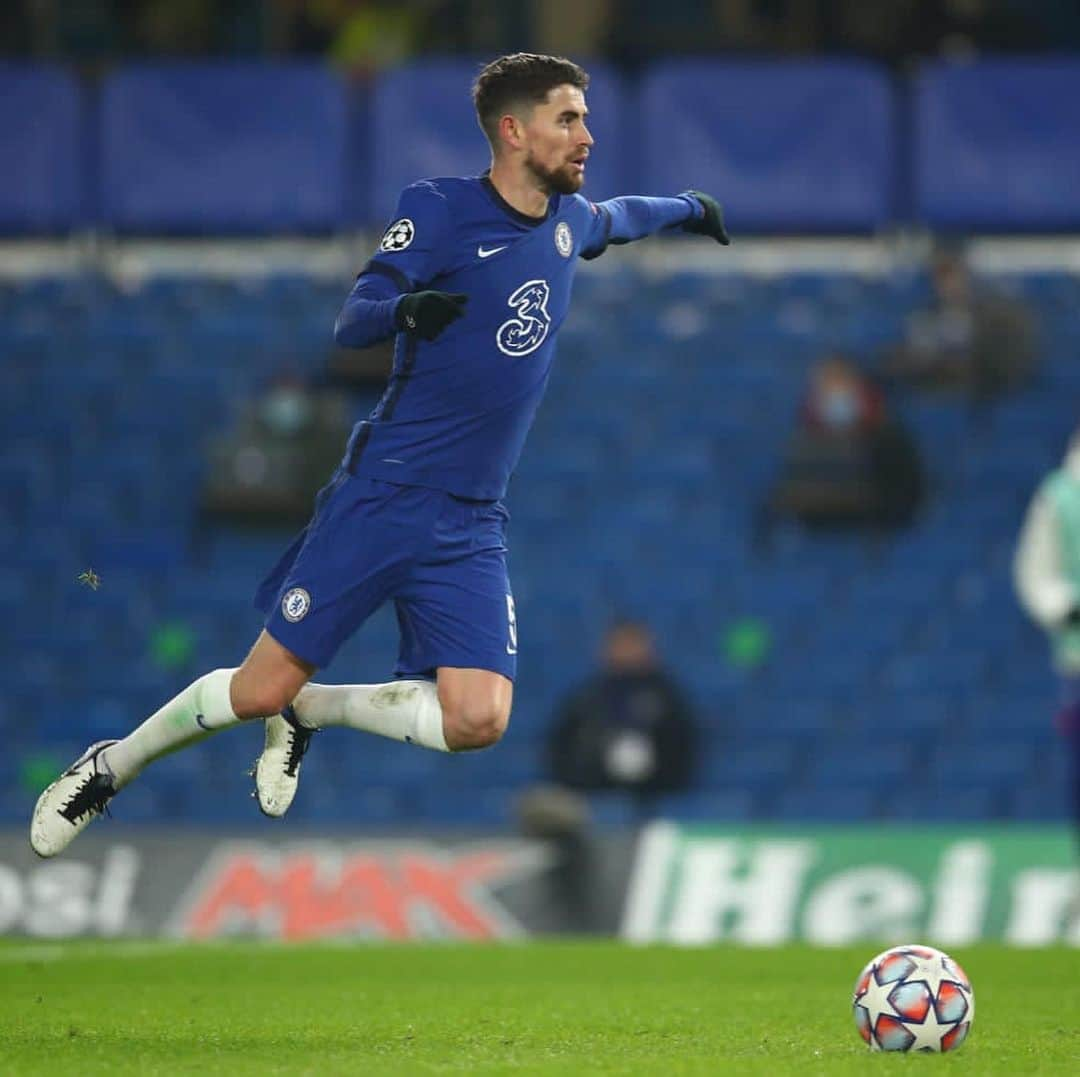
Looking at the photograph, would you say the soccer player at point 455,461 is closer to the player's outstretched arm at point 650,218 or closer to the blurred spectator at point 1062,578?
the player's outstretched arm at point 650,218

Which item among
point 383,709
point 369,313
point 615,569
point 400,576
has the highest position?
point 369,313

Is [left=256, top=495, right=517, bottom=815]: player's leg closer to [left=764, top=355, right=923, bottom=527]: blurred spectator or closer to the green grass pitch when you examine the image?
the green grass pitch

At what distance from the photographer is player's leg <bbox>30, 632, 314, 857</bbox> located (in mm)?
6910

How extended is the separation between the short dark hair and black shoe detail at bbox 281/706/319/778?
1.82 m

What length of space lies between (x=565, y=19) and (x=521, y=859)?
826 cm

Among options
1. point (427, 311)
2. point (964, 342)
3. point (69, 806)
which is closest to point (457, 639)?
point (427, 311)

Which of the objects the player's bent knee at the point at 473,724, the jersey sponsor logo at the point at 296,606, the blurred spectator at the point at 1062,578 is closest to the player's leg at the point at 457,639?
the player's bent knee at the point at 473,724

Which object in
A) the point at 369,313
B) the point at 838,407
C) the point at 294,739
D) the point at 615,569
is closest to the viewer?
the point at 369,313

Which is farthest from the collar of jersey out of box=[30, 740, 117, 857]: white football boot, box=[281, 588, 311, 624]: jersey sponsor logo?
box=[30, 740, 117, 857]: white football boot

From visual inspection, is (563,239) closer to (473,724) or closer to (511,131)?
(511,131)

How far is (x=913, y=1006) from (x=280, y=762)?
2121mm

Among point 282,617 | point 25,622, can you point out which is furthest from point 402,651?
point 25,622

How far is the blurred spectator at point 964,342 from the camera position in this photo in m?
16.1

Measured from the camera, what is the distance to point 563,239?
7043 mm
